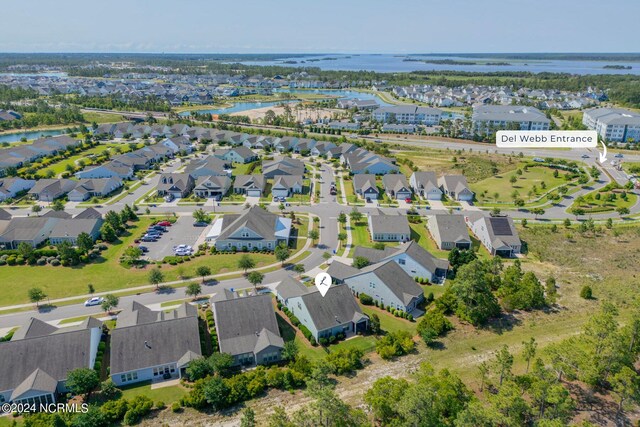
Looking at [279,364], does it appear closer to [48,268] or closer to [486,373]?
[486,373]

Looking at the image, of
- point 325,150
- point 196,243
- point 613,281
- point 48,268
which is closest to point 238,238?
point 196,243

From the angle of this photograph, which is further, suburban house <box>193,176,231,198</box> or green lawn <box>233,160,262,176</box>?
green lawn <box>233,160,262,176</box>

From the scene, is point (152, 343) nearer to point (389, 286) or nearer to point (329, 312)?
point (329, 312)

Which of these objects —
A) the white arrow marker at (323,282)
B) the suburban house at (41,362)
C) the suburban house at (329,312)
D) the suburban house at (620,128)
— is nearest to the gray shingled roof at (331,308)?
the suburban house at (329,312)

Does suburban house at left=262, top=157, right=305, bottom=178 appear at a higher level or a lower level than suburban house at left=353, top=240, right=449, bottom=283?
higher

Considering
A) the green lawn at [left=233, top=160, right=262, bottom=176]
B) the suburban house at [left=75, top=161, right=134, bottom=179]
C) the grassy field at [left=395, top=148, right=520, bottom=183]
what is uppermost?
the suburban house at [left=75, top=161, right=134, bottom=179]

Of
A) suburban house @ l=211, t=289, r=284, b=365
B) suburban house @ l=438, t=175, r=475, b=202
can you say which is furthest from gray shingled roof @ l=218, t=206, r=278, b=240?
suburban house @ l=438, t=175, r=475, b=202

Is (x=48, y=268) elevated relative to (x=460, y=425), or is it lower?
lower

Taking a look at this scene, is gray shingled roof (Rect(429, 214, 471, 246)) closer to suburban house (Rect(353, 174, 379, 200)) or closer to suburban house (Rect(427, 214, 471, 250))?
suburban house (Rect(427, 214, 471, 250))
